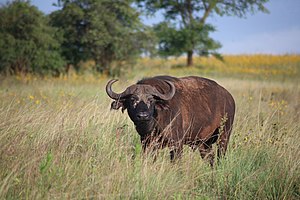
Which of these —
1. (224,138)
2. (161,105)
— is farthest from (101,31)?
(161,105)

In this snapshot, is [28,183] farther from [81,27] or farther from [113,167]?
[81,27]

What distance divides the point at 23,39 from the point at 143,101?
15726 millimetres

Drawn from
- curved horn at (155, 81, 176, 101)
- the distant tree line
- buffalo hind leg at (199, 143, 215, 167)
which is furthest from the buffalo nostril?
the distant tree line

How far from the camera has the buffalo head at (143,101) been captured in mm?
5234

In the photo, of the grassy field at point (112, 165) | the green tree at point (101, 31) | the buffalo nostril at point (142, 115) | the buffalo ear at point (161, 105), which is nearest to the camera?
the grassy field at point (112, 165)

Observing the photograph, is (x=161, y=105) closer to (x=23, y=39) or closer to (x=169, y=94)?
(x=169, y=94)

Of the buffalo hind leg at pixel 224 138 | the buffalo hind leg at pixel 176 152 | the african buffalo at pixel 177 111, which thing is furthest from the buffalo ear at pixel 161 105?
the buffalo hind leg at pixel 224 138

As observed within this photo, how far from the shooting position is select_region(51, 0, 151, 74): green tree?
72.3 feet

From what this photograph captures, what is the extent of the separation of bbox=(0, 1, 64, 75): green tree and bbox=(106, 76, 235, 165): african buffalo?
1438 centimetres

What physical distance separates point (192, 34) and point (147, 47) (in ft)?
31.2

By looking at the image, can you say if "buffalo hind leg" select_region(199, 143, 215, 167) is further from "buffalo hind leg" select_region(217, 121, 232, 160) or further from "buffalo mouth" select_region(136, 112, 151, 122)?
"buffalo mouth" select_region(136, 112, 151, 122)

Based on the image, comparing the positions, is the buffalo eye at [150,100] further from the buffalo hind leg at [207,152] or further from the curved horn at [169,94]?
the buffalo hind leg at [207,152]

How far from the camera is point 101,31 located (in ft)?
72.6

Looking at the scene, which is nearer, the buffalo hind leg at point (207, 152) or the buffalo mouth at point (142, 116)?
the buffalo mouth at point (142, 116)
